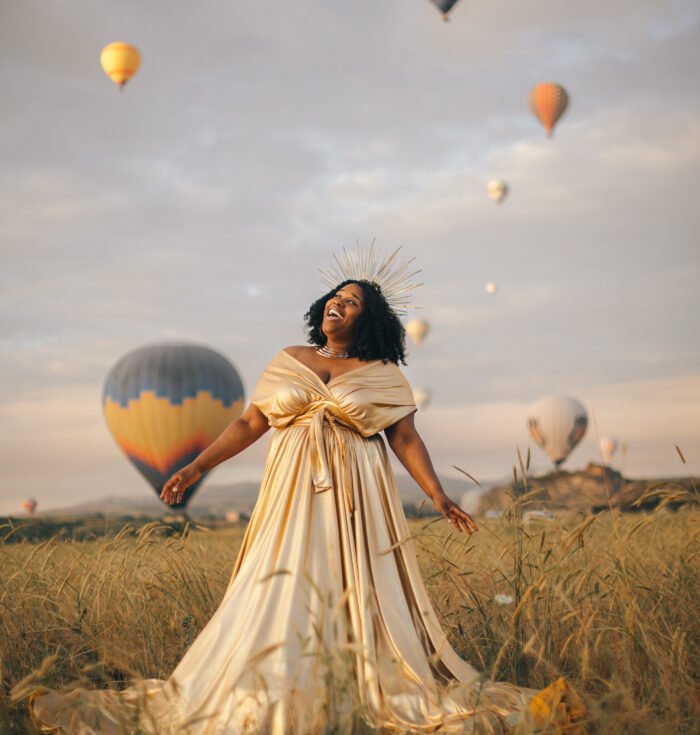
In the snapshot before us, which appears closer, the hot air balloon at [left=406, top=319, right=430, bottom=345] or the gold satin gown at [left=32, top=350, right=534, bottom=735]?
the gold satin gown at [left=32, top=350, right=534, bottom=735]

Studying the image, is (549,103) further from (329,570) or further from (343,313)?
(329,570)

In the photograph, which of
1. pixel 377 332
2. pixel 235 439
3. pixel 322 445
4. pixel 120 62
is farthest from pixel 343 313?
pixel 120 62

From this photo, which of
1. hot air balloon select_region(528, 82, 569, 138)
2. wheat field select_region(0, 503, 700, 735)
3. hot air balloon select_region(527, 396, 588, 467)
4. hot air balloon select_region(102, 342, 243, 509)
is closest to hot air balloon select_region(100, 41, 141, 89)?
hot air balloon select_region(102, 342, 243, 509)

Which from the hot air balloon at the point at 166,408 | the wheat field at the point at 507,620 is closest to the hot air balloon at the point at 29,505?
the hot air balloon at the point at 166,408

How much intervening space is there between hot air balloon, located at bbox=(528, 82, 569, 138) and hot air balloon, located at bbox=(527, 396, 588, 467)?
1581cm

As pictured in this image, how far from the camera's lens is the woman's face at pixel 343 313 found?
5090 mm

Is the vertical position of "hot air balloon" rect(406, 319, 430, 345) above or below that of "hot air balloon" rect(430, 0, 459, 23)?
below

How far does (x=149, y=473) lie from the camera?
116 feet

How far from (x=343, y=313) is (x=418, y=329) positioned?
1762 inches

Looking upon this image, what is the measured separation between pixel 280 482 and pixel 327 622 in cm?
81

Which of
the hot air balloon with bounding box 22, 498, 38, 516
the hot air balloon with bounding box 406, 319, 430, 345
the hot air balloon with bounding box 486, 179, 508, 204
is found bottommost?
the hot air balloon with bounding box 22, 498, 38, 516

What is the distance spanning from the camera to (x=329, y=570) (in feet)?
14.7

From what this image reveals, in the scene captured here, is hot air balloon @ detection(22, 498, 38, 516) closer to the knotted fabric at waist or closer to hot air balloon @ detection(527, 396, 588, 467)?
hot air balloon @ detection(527, 396, 588, 467)

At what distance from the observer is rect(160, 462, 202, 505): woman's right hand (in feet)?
16.6
